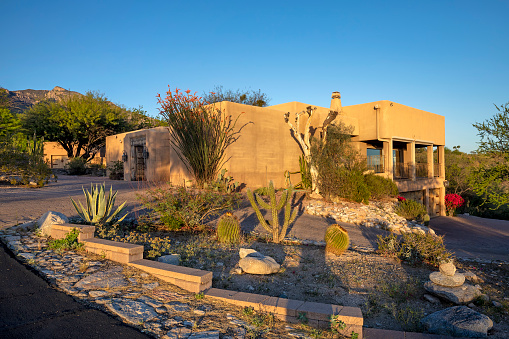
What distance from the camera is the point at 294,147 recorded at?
637 inches

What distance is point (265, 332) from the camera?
3217 millimetres

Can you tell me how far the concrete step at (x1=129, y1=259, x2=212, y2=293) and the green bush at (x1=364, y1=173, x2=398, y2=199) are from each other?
1179 centimetres

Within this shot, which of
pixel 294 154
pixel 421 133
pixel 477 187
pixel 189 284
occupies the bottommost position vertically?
pixel 189 284

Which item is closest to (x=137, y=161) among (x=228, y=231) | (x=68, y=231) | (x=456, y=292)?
(x=228, y=231)

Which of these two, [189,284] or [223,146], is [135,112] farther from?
[189,284]

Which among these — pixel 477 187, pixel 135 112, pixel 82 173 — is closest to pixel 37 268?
pixel 477 187

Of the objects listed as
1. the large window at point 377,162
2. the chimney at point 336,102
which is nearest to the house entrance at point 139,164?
the chimney at point 336,102

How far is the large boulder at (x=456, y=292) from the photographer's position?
15.4 ft

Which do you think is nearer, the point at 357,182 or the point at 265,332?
the point at 265,332

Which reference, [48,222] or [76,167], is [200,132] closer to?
[48,222]

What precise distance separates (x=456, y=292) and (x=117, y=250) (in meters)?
4.81

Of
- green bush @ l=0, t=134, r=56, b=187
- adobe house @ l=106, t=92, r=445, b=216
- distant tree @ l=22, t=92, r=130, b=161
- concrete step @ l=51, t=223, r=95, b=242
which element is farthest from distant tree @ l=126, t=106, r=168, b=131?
concrete step @ l=51, t=223, r=95, b=242

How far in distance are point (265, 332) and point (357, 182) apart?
11.2m

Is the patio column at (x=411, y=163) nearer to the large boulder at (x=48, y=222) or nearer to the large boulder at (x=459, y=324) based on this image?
→ the large boulder at (x=459, y=324)
